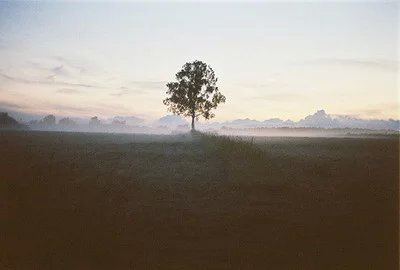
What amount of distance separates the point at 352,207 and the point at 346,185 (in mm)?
3610

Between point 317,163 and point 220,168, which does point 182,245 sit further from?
point 317,163

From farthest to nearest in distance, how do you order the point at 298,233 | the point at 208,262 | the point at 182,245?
the point at 298,233 < the point at 182,245 < the point at 208,262

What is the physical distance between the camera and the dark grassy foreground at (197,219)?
713 centimetres

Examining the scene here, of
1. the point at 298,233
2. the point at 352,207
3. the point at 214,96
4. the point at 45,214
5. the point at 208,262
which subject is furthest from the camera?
the point at 214,96

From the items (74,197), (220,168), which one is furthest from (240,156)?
(74,197)

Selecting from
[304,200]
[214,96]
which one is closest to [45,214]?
[304,200]

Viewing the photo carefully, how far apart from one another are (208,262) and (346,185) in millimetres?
9427

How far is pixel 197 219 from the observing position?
956 centimetres

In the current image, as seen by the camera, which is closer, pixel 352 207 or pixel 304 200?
pixel 352 207

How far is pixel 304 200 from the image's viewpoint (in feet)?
39.0

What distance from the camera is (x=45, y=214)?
386 inches

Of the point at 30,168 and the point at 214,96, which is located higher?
the point at 214,96

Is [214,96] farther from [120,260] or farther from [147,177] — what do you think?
[120,260]

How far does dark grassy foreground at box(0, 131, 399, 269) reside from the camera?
23.4 ft
